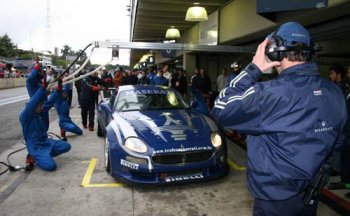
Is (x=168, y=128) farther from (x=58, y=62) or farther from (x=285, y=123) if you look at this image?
(x=58, y=62)

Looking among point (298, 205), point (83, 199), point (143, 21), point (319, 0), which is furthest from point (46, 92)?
point (143, 21)

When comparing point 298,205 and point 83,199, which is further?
point 83,199

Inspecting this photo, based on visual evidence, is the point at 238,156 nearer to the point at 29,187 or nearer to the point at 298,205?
the point at 29,187

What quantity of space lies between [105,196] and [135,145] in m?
0.78

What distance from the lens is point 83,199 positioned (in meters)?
4.94

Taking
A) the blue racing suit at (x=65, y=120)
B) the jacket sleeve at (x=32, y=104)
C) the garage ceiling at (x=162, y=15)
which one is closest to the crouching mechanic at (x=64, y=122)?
the blue racing suit at (x=65, y=120)

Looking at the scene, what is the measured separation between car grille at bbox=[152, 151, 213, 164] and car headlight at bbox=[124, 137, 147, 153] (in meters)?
0.21

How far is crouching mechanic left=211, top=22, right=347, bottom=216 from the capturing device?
6.46ft

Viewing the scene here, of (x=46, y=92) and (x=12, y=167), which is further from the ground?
(x=46, y=92)

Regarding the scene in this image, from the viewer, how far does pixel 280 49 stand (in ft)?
6.70

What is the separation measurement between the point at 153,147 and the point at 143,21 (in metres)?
11.3

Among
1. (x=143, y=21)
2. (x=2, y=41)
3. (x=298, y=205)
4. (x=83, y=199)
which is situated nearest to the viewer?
(x=298, y=205)

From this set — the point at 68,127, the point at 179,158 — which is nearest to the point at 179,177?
the point at 179,158

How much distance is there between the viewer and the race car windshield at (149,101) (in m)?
6.77
